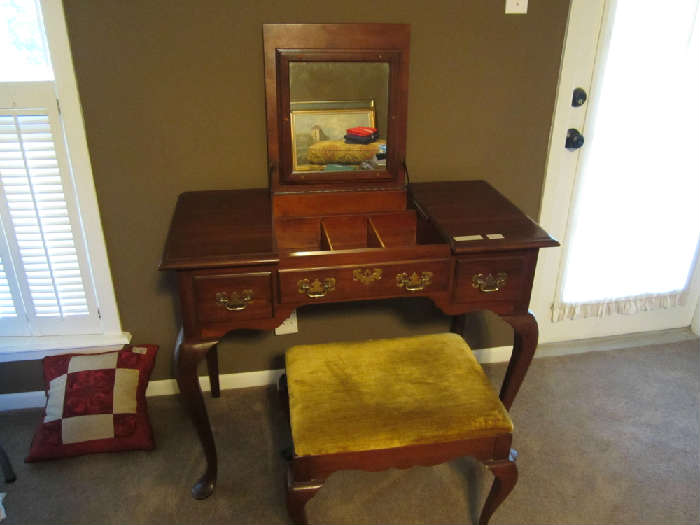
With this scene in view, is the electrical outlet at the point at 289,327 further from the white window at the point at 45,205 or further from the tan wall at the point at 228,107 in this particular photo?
the white window at the point at 45,205

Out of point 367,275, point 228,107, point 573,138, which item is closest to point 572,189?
point 573,138

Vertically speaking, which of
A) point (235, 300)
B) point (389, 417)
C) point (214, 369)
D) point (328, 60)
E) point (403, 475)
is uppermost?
point (328, 60)

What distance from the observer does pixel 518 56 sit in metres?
1.82

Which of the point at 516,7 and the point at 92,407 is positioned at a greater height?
the point at 516,7

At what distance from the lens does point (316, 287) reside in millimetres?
1484

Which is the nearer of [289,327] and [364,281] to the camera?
[364,281]

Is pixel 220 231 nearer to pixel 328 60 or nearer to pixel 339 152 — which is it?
pixel 339 152

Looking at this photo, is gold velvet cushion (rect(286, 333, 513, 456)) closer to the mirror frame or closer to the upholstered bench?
the upholstered bench

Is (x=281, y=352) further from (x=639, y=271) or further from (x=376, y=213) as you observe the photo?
(x=639, y=271)

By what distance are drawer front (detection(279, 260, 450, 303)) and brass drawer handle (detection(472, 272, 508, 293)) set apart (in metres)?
0.09

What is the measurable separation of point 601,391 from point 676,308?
0.67 meters

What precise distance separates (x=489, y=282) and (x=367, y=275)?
358 mm

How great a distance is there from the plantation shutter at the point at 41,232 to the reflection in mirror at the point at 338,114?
2.37ft

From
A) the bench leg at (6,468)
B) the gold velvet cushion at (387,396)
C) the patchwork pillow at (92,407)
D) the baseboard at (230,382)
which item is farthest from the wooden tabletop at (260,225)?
the bench leg at (6,468)
